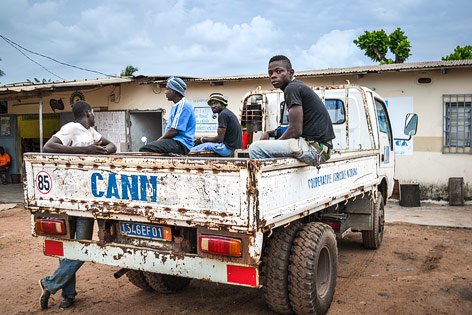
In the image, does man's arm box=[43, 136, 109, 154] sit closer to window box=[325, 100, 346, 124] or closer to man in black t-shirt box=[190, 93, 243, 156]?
man in black t-shirt box=[190, 93, 243, 156]

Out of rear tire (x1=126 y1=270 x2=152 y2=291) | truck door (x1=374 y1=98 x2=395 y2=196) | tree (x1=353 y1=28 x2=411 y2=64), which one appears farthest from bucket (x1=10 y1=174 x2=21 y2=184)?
tree (x1=353 y1=28 x2=411 y2=64)

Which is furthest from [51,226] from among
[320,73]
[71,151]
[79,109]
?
[320,73]

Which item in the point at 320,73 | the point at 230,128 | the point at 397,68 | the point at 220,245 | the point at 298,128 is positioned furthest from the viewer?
the point at 320,73

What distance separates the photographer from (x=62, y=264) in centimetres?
373

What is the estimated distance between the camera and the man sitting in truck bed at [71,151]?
361cm

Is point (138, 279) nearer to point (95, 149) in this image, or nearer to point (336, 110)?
point (95, 149)

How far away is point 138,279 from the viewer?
408cm

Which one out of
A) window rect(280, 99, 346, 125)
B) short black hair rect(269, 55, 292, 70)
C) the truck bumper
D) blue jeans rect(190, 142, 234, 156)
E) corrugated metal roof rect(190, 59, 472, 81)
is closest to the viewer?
the truck bumper

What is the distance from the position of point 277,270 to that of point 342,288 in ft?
5.10

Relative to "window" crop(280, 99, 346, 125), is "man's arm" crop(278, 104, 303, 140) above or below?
below

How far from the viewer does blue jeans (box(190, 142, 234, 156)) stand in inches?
219

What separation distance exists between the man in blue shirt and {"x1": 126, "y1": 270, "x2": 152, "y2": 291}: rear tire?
1210 millimetres

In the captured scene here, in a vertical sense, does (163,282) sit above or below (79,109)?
below

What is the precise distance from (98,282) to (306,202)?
2584 mm
